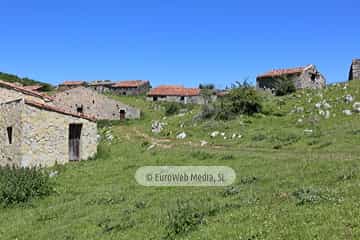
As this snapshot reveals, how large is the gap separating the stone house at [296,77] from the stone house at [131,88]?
45.4 m

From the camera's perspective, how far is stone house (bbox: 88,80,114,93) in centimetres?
9816

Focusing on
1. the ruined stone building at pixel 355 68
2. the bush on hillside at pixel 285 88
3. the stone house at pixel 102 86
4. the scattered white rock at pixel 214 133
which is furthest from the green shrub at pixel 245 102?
the stone house at pixel 102 86

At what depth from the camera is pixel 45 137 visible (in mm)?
23859

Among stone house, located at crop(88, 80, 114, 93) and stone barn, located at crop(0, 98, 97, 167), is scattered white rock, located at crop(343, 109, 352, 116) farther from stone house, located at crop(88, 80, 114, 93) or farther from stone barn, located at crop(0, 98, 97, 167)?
stone house, located at crop(88, 80, 114, 93)

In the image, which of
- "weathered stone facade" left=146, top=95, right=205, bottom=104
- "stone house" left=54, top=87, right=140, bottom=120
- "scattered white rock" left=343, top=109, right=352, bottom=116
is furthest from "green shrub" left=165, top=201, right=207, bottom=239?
"weathered stone facade" left=146, top=95, right=205, bottom=104

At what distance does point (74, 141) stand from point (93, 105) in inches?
1311

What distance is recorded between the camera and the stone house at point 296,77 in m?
51.0

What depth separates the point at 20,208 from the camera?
15547 mm

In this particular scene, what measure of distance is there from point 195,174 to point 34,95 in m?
18.4

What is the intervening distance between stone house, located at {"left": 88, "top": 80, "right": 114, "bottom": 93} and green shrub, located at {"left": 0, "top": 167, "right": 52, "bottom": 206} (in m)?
79.4

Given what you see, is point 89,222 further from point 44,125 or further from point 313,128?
point 313,128

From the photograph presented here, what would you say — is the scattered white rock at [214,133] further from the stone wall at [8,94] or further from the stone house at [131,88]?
the stone house at [131,88]

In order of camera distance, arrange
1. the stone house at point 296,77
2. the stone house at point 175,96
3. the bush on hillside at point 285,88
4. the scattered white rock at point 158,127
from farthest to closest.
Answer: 1. the stone house at point 175,96
2. the stone house at point 296,77
3. the bush on hillside at point 285,88
4. the scattered white rock at point 158,127

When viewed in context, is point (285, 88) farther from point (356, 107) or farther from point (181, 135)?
point (181, 135)
